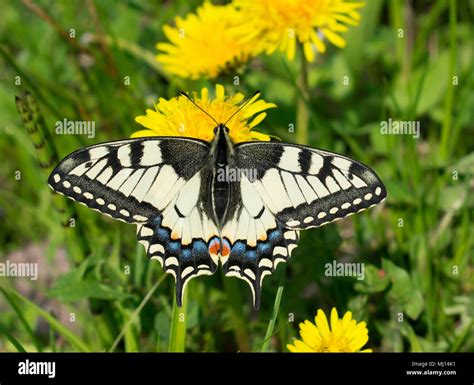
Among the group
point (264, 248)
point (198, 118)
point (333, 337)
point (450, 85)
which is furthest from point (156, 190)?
point (450, 85)

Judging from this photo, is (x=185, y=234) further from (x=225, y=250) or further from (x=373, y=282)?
(x=373, y=282)

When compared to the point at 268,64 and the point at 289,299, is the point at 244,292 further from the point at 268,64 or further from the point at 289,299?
the point at 268,64

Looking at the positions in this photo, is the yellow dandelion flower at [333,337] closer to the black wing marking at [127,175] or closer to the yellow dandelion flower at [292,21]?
the black wing marking at [127,175]

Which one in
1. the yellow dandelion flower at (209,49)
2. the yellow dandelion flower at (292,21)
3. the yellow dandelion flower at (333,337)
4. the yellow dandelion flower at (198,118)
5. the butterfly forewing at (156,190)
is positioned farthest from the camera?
the yellow dandelion flower at (209,49)

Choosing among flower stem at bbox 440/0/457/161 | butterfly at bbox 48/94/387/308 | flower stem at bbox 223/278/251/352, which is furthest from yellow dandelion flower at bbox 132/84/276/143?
flower stem at bbox 440/0/457/161

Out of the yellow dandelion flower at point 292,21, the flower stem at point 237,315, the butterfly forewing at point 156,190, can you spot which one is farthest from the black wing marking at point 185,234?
the yellow dandelion flower at point 292,21
